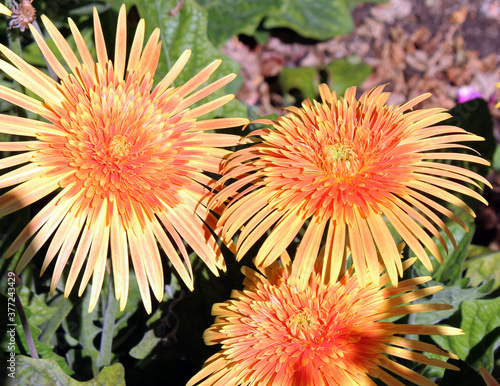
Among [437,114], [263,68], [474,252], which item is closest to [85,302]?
[437,114]

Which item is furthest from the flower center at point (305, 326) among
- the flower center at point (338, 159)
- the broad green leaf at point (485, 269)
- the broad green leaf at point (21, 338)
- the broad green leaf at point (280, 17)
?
the broad green leaf at point (280, 17)

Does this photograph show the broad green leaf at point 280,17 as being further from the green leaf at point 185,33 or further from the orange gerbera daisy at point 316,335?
the orange gerbera daisy at point 316,335

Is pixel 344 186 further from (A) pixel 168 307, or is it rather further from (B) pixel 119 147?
(A) pixel 168 307

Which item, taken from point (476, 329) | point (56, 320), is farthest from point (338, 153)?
point (56, 320)

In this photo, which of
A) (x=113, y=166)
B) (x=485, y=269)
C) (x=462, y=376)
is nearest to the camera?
(x=113, y=166)

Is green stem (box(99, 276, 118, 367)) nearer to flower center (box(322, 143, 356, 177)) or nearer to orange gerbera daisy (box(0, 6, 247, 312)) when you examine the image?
orange gerbera daisy (box(0, 6, 247, 312))

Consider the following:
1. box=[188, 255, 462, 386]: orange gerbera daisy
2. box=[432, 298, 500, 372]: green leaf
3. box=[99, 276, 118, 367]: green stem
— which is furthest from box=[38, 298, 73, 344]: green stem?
box=[432, 298, 500, 372]: green leaf
